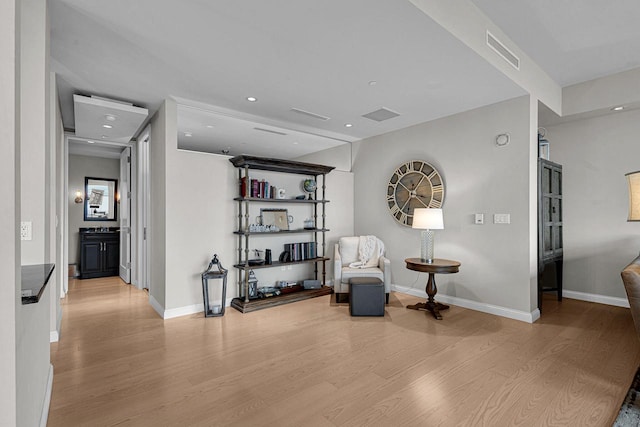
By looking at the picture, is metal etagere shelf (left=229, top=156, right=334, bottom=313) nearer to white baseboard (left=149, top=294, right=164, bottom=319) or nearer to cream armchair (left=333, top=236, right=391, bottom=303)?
cream armchair (left=333, top=236, right=391, bottom=303)

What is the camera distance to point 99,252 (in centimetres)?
608

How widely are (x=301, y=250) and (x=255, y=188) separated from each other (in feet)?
3.74

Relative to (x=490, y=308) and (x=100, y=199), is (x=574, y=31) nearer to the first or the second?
(x=490, y=308)

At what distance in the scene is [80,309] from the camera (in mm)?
4062

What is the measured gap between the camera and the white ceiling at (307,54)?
2.20m

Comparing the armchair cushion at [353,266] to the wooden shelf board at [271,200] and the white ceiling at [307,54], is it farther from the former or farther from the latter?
the white ceiling at [307,54]

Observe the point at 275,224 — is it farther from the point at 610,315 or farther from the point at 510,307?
the point at 610,315

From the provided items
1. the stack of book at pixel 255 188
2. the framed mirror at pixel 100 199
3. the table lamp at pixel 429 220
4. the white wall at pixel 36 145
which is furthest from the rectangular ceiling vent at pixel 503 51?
the framed mirror at pixel 100 199

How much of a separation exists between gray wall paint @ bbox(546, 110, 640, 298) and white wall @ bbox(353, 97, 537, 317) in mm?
1353

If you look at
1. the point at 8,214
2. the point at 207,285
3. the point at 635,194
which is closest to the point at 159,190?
the point at 207,285

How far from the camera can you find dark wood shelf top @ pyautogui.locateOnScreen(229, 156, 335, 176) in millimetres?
4066

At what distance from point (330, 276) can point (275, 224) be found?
1415mm

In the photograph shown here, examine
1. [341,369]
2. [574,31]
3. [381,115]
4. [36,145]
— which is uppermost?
[574,31]

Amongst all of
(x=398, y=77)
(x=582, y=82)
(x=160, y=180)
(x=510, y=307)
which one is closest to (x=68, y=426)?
(x=160, y=180)
